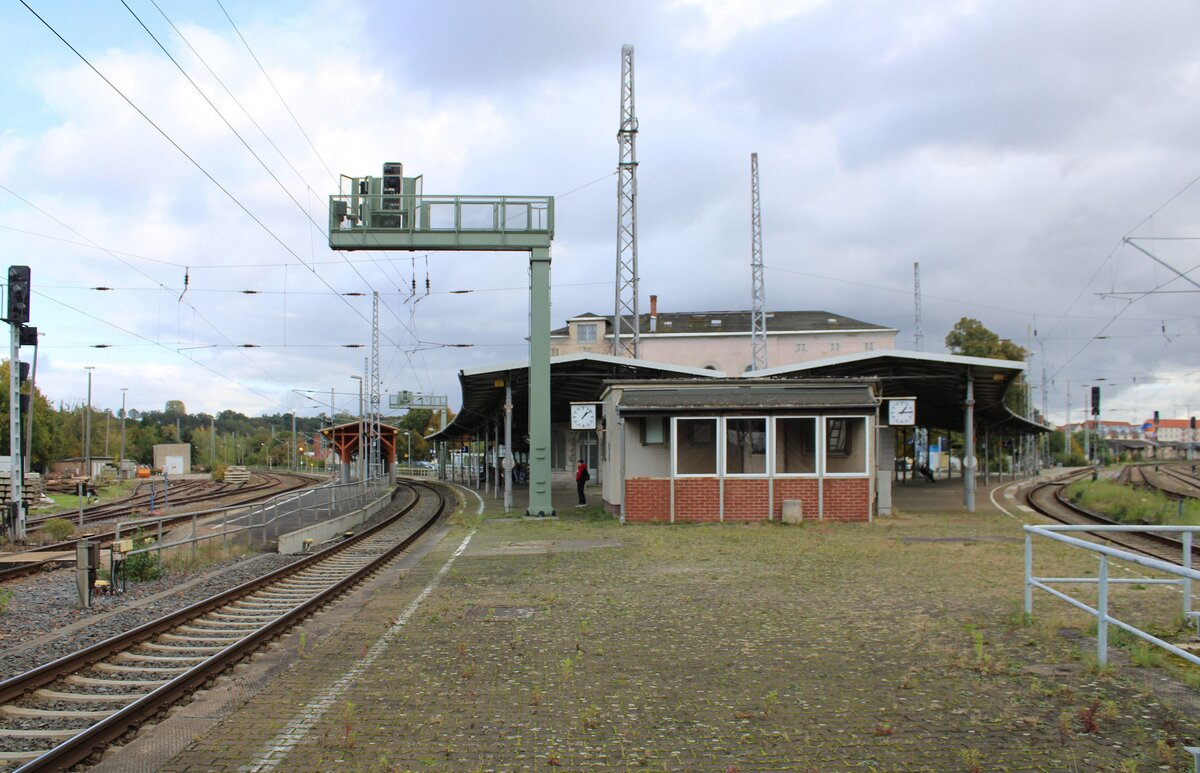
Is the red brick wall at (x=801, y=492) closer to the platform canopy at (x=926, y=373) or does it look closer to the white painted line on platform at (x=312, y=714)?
the platform canopy at (x=926, y=373)

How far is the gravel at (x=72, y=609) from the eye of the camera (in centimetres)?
841

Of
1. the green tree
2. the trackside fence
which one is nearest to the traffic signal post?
the trackside fence

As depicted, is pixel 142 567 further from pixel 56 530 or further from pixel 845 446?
pixel 845 446

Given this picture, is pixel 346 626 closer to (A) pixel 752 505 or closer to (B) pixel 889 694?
(B) pixel 889 694

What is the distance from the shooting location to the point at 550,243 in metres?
22.4

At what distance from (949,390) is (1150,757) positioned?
25.6 meters

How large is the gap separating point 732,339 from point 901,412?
36165mm

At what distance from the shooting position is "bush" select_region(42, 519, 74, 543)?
2055cm

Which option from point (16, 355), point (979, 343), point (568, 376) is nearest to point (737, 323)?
point (979, 343)

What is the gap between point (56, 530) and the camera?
20.8 meters

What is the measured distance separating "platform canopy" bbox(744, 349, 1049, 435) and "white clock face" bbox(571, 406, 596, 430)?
4.22m

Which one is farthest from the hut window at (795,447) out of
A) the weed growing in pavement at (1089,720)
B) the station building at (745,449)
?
the weed growing in pavement at (1089,720)

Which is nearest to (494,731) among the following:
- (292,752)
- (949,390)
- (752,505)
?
(292,752)

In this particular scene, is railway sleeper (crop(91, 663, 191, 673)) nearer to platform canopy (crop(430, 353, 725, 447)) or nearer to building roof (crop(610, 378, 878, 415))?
building roof (crop(610, 378, 878, 415))
